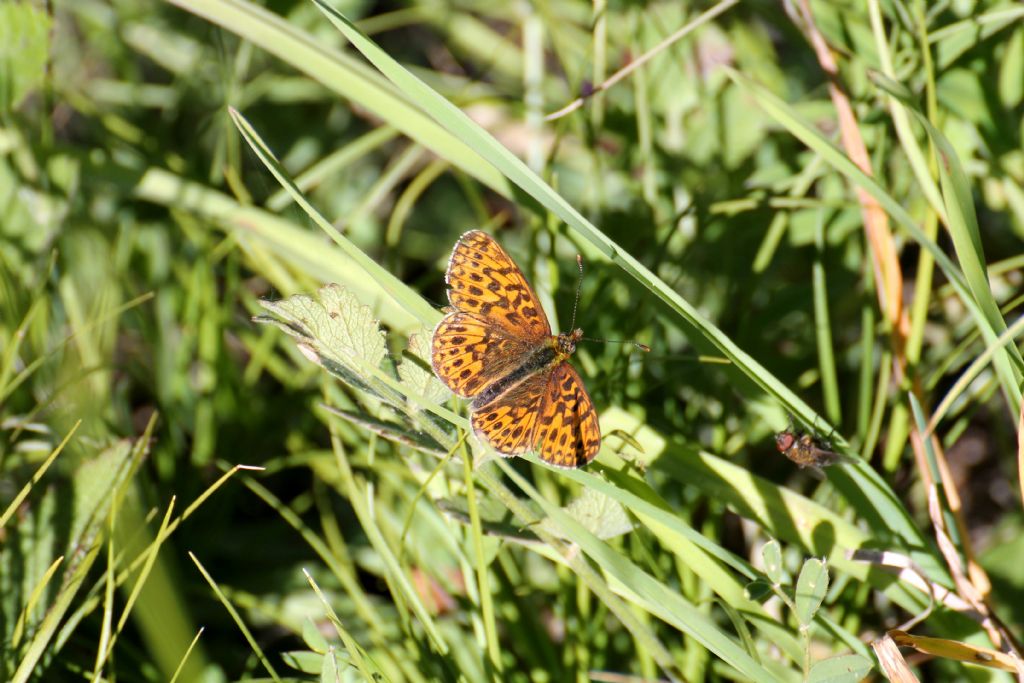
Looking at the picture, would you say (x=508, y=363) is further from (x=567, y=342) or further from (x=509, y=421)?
(x=509, y=421)

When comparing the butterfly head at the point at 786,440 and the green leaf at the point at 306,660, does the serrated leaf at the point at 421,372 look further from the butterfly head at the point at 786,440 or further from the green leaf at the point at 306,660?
the butterfly head at the point at 786,440

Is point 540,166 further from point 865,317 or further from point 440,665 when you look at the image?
point 440,665

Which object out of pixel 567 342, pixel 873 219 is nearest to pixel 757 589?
pixel 567 342

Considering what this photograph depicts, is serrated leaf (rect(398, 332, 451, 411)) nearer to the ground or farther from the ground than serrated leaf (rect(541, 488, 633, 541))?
farther from the ground

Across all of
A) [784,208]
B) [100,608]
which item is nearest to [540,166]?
[784,208]

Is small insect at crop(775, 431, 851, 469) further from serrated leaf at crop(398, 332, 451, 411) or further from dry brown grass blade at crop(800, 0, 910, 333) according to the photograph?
serrated leaf at crop(398, 332, 451, 411)

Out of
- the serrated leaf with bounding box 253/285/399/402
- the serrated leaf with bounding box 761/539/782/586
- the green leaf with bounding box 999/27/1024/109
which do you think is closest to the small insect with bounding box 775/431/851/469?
the serrated leaf with bounding box 761/539/782/586
